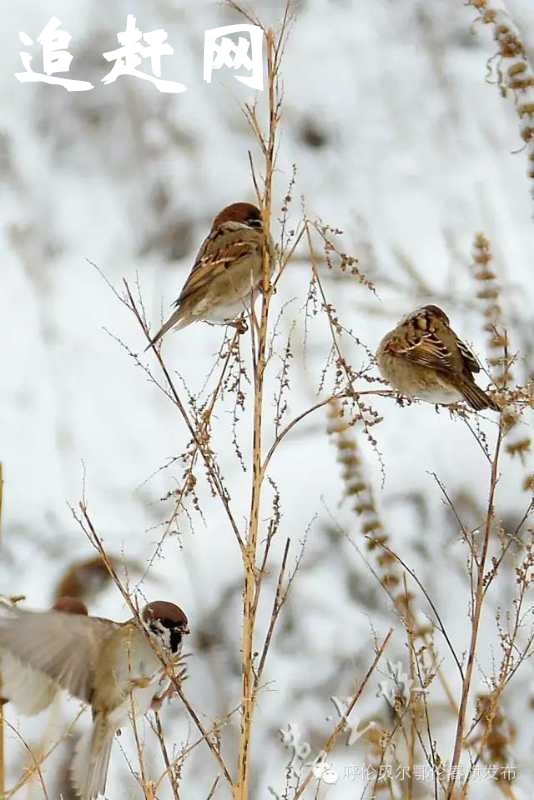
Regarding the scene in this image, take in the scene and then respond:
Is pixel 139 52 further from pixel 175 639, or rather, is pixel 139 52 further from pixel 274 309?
pixel 175 639

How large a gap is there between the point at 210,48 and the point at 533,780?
40.8 inches

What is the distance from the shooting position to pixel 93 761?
943 mm

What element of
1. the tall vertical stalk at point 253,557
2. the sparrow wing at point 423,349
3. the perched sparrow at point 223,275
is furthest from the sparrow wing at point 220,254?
the tall vertical stalk at point 253,557

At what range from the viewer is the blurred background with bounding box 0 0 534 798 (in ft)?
4.79

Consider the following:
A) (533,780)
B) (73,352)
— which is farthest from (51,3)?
(533,780)

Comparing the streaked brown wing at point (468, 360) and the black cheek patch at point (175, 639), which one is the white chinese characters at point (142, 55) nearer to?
the streaked brown wing at point (468, 360)

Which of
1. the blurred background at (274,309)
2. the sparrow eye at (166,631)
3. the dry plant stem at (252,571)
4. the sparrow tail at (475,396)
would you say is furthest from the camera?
the blurred background at (274,309)

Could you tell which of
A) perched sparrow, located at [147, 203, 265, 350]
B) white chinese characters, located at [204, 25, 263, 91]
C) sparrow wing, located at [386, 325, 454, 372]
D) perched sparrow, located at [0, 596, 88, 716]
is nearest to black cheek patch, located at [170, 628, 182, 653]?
perched sparrow, located at [0, 596, 88, 716]

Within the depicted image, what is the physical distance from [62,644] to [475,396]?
0.50 m

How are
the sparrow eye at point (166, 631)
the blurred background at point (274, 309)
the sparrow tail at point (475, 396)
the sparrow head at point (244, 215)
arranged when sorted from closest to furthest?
the sparrow eye at point (166, 631) < the sparrow tail at point (475, 396) < the sparrow head at point (244, 215) < the blurred background at point (274, 309)

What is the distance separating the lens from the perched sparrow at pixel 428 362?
124cm

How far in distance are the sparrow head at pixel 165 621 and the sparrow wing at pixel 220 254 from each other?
0.41 meters

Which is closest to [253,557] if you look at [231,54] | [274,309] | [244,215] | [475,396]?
[475,396]

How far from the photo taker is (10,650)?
87 cm
